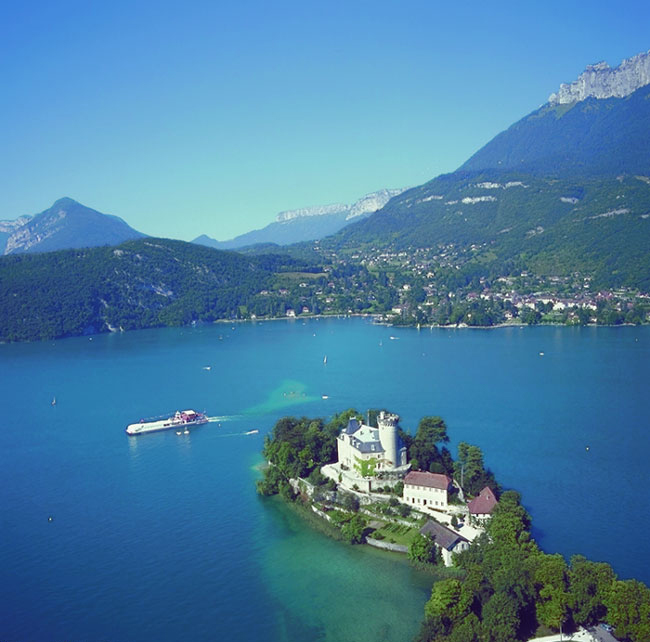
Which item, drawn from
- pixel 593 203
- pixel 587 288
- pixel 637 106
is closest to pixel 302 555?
pixel 587 288

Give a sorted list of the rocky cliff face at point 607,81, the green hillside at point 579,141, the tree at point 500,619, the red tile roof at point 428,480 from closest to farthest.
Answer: the tree at point 500,619 < the red tile roof at point 428,480 < the green hillside at point 579,141 < the rocky cliff face at point 607,81

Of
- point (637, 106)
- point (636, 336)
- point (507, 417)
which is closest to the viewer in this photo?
point (507, 417)

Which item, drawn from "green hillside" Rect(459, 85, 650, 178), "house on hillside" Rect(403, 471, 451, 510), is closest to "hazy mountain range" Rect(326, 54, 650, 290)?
"green hillside" Rect(459, 85, 650, 178)

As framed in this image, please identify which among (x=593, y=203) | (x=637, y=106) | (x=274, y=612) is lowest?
(x=274, y=612)

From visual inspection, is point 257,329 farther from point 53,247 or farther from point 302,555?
point 53,247

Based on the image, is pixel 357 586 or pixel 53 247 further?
pixel 53 247

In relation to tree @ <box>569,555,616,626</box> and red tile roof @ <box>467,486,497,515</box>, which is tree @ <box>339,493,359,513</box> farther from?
tree @ <box>569,555,616,626</box>

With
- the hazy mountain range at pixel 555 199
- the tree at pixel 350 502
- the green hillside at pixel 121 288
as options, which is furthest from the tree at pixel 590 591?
the green hillside at pixel 121 288

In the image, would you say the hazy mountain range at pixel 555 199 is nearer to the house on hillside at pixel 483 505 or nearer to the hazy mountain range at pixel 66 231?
the house on hillside at pixel 483 505
